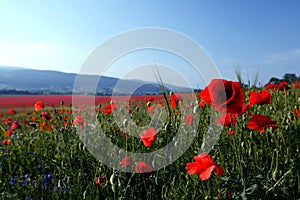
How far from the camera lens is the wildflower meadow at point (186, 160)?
1.37 meters

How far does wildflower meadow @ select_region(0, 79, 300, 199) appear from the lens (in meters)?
1.37

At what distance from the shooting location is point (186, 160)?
2227 millimetres

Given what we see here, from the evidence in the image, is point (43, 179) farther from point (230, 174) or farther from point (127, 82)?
point (230, 174)

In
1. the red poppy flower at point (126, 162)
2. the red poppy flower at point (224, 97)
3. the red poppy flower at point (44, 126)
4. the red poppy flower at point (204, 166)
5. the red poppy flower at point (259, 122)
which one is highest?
the red poppy flower at point (224, 97)

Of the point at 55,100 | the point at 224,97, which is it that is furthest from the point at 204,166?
the point at 55,100

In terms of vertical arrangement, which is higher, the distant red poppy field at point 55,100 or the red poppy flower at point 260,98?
the red poppy flower at point 260,98

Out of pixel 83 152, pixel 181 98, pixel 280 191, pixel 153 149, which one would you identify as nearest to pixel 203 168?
pixel 280 191

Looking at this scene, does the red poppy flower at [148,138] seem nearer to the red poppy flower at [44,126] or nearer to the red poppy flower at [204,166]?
the red poppy flower at [204,166]

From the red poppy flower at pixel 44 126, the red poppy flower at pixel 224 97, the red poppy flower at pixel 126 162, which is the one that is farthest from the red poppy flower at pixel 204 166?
the red poppy flower at pixel 44 126

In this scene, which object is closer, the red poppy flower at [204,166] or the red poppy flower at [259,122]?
the red poppy flower at [204,166]

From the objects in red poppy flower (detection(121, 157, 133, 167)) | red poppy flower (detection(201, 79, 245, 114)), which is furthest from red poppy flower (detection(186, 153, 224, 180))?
red poppy flower (detection(121, 157, 133, 167))

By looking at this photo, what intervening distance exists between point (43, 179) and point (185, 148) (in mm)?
1007

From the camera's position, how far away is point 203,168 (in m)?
1.24

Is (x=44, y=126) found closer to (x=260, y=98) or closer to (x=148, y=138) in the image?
(x=148, y=138)
